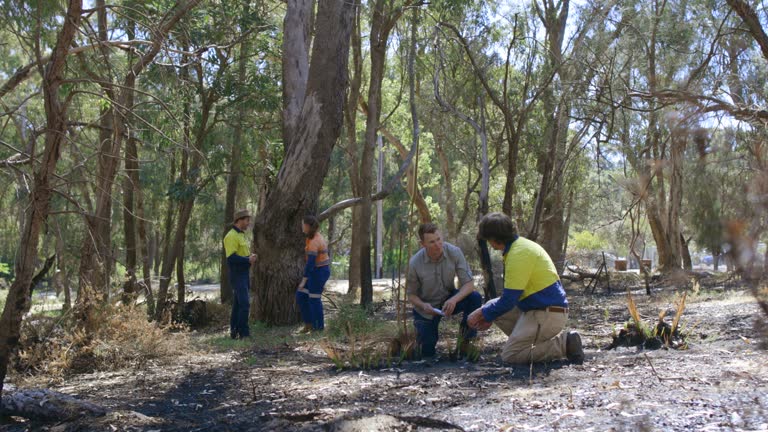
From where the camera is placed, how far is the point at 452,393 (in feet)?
17.3

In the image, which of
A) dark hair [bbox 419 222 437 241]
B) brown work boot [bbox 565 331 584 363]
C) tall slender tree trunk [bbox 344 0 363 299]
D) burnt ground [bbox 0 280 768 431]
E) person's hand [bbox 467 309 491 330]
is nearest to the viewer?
burnt ground [bbox 0 280 768 431]

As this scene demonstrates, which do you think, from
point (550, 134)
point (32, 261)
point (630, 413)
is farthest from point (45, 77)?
point (550, 134)

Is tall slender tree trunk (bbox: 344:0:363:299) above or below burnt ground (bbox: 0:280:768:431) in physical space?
above

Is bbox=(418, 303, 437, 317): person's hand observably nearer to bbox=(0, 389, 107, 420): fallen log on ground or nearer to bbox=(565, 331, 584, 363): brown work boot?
bbox=(565, 331, 584, 363): brown work boot

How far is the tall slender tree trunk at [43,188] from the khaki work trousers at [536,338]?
3.51 meters

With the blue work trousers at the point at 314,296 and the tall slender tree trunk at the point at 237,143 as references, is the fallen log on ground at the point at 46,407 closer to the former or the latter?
the blue work trousers at the point at 314,296

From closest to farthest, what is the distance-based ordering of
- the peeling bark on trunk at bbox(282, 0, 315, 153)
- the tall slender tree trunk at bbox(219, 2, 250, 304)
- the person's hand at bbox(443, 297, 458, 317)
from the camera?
the person's hand at bbox(443, 297, 458, 317), the peeling bark on trunk at bbox(282, 0, 315, 153), the tall slender tree trunk at bbox(219, 2, 250, 304)

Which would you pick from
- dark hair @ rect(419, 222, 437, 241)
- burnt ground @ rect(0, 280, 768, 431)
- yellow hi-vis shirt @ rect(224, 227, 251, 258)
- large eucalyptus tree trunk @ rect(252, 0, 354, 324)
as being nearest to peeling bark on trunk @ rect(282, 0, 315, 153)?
large eucalyptus tree trunk @ rect(252, 0, 354, 324)

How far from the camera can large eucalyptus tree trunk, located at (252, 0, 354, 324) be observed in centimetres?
1148

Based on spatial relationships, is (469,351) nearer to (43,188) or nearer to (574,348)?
(574,348)

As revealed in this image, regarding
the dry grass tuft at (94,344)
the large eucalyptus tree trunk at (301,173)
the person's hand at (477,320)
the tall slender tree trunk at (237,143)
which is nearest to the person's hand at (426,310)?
the person's hand at (477,320)

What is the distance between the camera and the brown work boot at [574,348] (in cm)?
634

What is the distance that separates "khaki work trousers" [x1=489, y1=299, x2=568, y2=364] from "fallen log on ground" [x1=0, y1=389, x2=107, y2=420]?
321cm

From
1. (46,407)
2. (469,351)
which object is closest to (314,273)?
(469,351)
